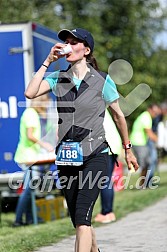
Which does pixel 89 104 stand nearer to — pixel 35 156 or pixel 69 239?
pixel 69 239

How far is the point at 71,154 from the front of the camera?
20.1 feet

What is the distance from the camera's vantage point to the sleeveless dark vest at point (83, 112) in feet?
20.2

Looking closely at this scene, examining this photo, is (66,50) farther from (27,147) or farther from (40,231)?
(27,147)

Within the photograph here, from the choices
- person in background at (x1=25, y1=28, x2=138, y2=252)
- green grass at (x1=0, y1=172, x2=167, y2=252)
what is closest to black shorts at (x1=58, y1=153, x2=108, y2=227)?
person in background at (x1=25, y1=28, x2=138, y2=252)

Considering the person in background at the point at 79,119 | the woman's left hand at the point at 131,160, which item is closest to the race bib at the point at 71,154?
the person in background at the point at 79,119

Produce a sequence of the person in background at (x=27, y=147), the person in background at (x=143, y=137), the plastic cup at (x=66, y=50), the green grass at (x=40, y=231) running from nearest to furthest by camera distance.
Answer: the plastic cup at (x=66, y=50) → the green grass at (x=40, y=231) → the person in background at (x=27, y=147) → the person in background at (x=143, y=137)

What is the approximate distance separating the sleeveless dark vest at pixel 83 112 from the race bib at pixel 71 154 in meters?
0.04

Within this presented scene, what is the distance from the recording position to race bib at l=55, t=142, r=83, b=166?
612 centimetres

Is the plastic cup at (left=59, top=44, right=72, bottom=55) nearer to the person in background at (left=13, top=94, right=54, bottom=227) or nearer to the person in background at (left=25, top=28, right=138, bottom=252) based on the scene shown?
the person in background at (left=25, top=28, right=138, bottom=252)

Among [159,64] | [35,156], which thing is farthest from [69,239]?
[159,64]

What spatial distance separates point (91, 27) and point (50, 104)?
63.8 feet

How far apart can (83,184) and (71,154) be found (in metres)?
0.25

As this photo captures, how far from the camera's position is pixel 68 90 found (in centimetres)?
620

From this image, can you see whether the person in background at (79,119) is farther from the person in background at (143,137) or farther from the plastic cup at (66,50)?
the person in background at (143,137)
